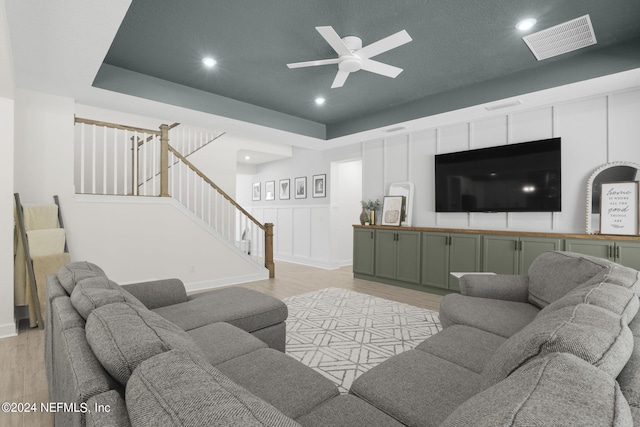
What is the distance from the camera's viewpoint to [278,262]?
24.2ft

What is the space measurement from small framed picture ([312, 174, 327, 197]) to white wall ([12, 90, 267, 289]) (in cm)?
236

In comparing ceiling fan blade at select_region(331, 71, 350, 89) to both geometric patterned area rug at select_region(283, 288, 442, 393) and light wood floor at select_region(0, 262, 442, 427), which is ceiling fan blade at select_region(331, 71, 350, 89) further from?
light wood floor at select_region(0, 262, 442, 427)

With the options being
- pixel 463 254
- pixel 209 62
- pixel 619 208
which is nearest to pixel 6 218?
pixel 209 62

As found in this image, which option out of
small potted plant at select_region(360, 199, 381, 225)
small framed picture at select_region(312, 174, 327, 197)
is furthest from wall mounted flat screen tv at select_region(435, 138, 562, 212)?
small framed picture at select_region(312, 174, 327, 197)

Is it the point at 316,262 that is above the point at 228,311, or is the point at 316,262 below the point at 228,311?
below

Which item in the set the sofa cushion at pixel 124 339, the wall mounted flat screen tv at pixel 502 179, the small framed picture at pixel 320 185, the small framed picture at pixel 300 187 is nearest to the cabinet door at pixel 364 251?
the wall mounted flat screen tv at pixel 502 179

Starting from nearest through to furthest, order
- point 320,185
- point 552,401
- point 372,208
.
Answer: point 552,401, point 372,208, point 320,185

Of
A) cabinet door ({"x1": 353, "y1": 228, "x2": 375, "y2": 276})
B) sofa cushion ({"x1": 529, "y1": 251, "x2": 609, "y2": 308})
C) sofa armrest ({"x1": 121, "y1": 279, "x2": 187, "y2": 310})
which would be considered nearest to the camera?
sofa cushion ({"x1": 529, "y1": 251, "x2": 609, "y2": 308})

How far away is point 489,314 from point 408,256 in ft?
9.15

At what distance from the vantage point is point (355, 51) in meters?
2.72

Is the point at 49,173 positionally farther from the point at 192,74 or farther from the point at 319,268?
the point at 319,268

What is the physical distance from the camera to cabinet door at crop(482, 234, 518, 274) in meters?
3.91

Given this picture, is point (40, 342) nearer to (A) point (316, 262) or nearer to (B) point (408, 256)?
(B) point (408, 256)

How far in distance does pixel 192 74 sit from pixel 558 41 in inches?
148
